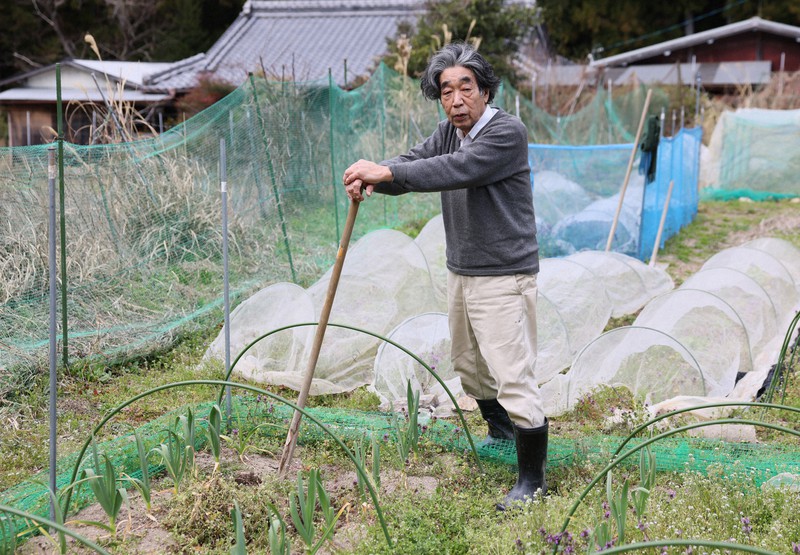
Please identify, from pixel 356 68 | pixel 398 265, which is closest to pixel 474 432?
pixel 398 265

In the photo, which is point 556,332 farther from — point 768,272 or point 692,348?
point 768,272

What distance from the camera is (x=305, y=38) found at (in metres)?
19.6

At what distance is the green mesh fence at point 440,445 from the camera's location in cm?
333

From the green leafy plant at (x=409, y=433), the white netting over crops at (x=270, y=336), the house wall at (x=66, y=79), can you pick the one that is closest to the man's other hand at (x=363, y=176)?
the green leafy plant at (x=409, y=433)

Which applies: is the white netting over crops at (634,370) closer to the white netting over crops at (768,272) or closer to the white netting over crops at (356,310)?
the white netting over crops at (356,310)

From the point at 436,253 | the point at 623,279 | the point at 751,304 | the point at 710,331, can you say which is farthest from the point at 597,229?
the point at 710,331

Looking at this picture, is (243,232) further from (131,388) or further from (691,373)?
(691,373)

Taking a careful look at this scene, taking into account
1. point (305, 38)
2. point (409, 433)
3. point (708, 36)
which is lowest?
point (409, 433)

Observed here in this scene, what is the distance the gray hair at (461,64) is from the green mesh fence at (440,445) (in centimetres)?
147

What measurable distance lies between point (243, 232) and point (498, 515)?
4096mm

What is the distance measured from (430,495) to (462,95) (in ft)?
5.03

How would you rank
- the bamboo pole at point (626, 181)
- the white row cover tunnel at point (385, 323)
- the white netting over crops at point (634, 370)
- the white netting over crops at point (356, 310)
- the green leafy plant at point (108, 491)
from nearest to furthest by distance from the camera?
the green leafy plant at point (108, 491)
the white netting over crops at point (634, 370)
the white row cover tunnel at point (385, 323)
the white netting over crops at point (356, 310)
the bamboo pole at point (626, 181)

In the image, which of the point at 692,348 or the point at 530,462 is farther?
the point at 692,348

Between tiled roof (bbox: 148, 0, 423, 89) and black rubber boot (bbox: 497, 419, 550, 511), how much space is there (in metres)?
13.7
